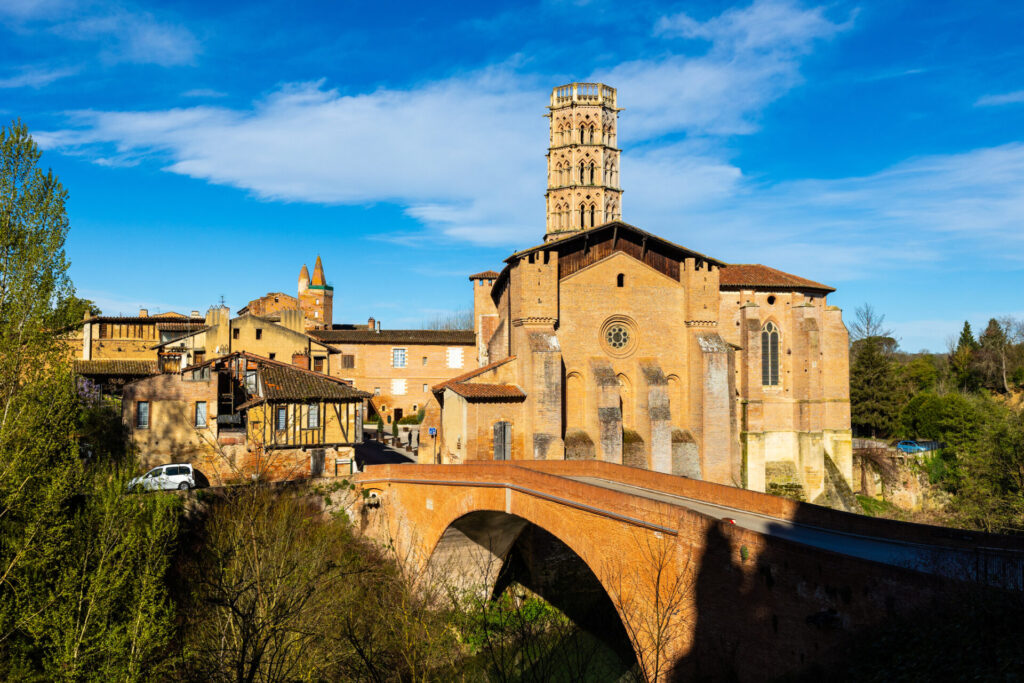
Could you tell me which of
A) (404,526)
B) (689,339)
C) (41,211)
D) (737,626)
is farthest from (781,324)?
(41,211)

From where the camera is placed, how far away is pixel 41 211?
461 inches

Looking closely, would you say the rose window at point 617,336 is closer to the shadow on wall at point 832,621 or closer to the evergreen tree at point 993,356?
the shadow on wall at point 832,621

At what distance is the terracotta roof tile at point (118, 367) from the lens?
28989mm

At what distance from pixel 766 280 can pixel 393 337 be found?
2076 centimetres

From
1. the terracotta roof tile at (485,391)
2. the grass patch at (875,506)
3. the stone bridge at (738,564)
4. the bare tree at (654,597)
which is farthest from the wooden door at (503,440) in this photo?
the grass patch at (875,506)

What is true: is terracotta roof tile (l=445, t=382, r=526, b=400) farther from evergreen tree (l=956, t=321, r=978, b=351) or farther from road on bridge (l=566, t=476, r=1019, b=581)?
evergreen tree (l=956, t=321, r=978, b=351)

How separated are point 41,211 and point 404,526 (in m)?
13.2

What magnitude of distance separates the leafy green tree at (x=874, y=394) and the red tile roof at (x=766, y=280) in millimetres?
12879

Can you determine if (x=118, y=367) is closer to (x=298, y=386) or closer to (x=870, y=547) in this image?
(x=298, y=386)

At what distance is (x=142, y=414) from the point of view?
23.7m

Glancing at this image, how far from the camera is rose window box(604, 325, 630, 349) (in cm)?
2459

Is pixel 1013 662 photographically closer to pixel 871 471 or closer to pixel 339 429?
pixel 339 429

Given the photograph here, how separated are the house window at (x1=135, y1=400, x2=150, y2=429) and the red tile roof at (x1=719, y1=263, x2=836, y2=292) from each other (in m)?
22.8

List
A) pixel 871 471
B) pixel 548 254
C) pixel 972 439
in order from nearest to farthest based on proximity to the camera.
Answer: pixel 548 254, pixel 972 439, pixel 871 471
